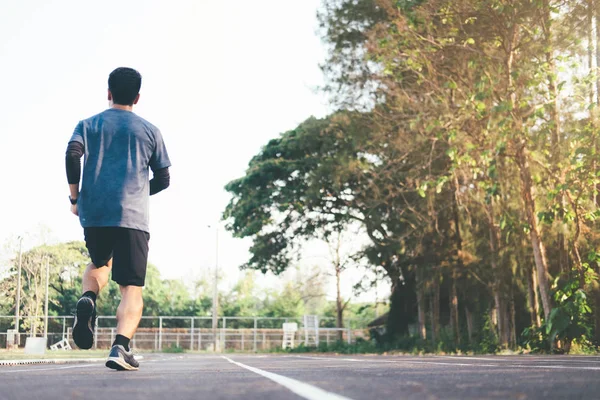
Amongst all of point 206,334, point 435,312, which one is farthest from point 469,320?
point 206,334

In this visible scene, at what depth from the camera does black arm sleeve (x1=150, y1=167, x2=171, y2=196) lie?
5.65 meters

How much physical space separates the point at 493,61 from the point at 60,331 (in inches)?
993

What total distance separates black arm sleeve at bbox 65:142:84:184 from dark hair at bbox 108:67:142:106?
531 mm

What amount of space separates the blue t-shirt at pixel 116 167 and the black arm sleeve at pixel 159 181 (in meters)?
0.09

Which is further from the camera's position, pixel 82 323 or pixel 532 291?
pixel 532 291

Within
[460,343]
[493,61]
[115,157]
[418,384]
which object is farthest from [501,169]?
[418,384]

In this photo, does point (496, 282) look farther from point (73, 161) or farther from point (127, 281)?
point (73, 161)

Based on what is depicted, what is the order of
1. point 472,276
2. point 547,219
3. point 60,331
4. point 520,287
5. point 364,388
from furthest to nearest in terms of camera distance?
1. point 60,331
2. point 472,276
3. point 520,287
4. point 547,219
5. point 364,388

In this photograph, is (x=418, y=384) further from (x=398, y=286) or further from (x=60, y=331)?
(x=60, y=331)

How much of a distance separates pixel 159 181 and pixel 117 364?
1406mm

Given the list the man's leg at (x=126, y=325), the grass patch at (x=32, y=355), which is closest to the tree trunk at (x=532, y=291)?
the grass patch at (x=32, y=355)

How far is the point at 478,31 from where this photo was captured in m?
14.4

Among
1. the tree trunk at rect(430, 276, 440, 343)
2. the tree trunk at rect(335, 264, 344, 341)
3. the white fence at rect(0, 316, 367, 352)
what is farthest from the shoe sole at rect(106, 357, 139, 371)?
the white fence at rect(0, 316, 367, 352)

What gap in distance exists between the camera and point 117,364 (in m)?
5.07
